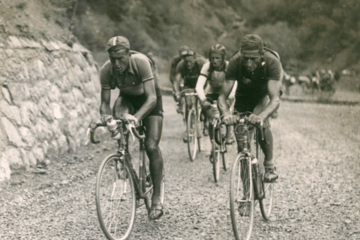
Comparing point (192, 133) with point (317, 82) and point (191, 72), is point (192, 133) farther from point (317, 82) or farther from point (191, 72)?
point (317, 82)

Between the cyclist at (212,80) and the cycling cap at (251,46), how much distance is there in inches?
102

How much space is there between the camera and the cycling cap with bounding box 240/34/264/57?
483cm

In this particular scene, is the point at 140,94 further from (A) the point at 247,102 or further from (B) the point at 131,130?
(A) the point at 247,102

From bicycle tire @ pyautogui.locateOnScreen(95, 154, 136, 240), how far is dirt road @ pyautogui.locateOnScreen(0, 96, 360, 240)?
0.25 metres

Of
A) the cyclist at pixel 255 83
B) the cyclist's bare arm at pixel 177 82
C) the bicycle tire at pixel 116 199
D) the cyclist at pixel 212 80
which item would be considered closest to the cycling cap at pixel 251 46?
the cyclist at pixel 255 83

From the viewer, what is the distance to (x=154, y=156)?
5195 mm

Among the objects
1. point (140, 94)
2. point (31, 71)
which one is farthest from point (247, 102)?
point (31, 71)

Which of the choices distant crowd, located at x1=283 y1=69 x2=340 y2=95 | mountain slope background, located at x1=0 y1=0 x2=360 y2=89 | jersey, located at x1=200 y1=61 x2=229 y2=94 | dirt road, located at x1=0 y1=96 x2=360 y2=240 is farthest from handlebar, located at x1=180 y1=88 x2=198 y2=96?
mountain slope background, located at x1=0 y1=0 x2=360 y2=89

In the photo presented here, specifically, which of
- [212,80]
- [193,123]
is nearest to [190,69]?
[193,123]

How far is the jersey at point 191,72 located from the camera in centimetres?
973

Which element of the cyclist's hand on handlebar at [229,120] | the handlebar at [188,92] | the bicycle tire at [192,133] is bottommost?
the bicycle tire at [192,133]

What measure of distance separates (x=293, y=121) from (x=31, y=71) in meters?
9.48

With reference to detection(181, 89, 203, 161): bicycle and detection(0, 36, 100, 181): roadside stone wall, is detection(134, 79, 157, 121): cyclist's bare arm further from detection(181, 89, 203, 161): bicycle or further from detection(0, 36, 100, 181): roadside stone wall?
detection(181, 89, 203, 161): bicycle

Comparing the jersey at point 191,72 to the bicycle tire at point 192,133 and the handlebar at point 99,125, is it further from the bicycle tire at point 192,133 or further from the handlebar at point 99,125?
the handlebar at point 99,125
